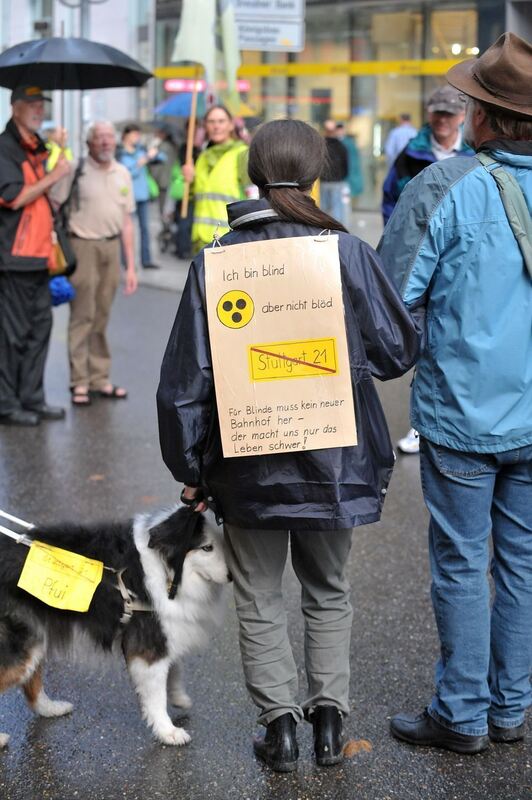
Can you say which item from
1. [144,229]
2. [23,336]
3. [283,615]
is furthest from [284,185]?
[144,229]

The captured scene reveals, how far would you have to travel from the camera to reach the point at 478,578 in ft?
11.0

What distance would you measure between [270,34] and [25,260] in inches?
223

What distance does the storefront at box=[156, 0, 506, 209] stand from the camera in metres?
22.3

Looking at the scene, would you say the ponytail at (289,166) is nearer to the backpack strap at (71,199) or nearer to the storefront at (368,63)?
the backpack strap at (71,199)

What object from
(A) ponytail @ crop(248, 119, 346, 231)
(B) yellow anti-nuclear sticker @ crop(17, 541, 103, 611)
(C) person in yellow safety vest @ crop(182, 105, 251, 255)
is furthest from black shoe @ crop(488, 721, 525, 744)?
(C) person in yellow safety vest @ crop(182, 105, 251, 255)

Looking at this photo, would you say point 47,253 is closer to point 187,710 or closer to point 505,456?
point 187,710

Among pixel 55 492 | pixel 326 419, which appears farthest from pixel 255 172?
pixel 55 492

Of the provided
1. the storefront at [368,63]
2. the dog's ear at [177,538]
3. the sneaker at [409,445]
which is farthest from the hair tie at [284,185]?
the storefront at [368,63]

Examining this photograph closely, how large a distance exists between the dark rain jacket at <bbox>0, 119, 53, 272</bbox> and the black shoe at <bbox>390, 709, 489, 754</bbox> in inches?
195

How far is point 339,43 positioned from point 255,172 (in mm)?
22036

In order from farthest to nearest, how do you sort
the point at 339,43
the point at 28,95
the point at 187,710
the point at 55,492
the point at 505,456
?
the point at 339,43, the point at 28,95, the point at 55,492, the point at 187,710, the point at 505,456

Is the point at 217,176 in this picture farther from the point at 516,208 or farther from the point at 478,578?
the point at 478,578

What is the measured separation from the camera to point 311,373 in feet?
9.89

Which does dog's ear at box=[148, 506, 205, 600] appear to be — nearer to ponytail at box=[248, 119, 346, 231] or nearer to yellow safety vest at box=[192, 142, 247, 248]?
ponytail at box=[248, 119, 346, 231]
